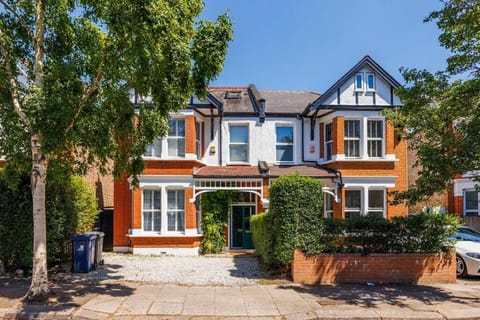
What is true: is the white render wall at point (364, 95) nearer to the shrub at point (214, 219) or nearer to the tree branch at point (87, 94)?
the shrub at point (214, 219)

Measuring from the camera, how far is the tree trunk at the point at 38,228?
8438 mm

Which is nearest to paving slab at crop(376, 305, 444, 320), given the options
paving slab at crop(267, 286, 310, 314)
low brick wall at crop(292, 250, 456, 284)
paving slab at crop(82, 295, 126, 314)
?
paving slab at crop(267, 286, 310, 314)

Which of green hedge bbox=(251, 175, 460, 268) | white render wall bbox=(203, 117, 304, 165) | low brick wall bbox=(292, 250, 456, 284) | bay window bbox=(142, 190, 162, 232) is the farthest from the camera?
white render wall bbox=(203, 117, 304, 165)

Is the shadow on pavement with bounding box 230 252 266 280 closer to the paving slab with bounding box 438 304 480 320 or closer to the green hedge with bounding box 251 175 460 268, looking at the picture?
the green hedge with bounding box 251 175 460 268

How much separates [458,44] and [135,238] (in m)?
13.2

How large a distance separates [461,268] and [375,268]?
3449mm

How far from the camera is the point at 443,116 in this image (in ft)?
29.1

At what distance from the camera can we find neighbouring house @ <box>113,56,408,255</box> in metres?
16.5

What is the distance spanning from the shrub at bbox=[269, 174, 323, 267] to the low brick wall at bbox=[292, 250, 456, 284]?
337mm

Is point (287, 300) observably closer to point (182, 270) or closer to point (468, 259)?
point (182, 270)

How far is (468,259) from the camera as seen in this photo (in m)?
11.8

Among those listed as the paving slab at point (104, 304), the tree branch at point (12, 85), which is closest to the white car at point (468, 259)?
the paving slab at point (104, 304)

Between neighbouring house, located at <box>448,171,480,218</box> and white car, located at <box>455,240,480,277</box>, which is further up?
neighbouring house, located at <box>448,171,480,218</box>

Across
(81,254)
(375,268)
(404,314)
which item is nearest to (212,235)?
(81,254)
